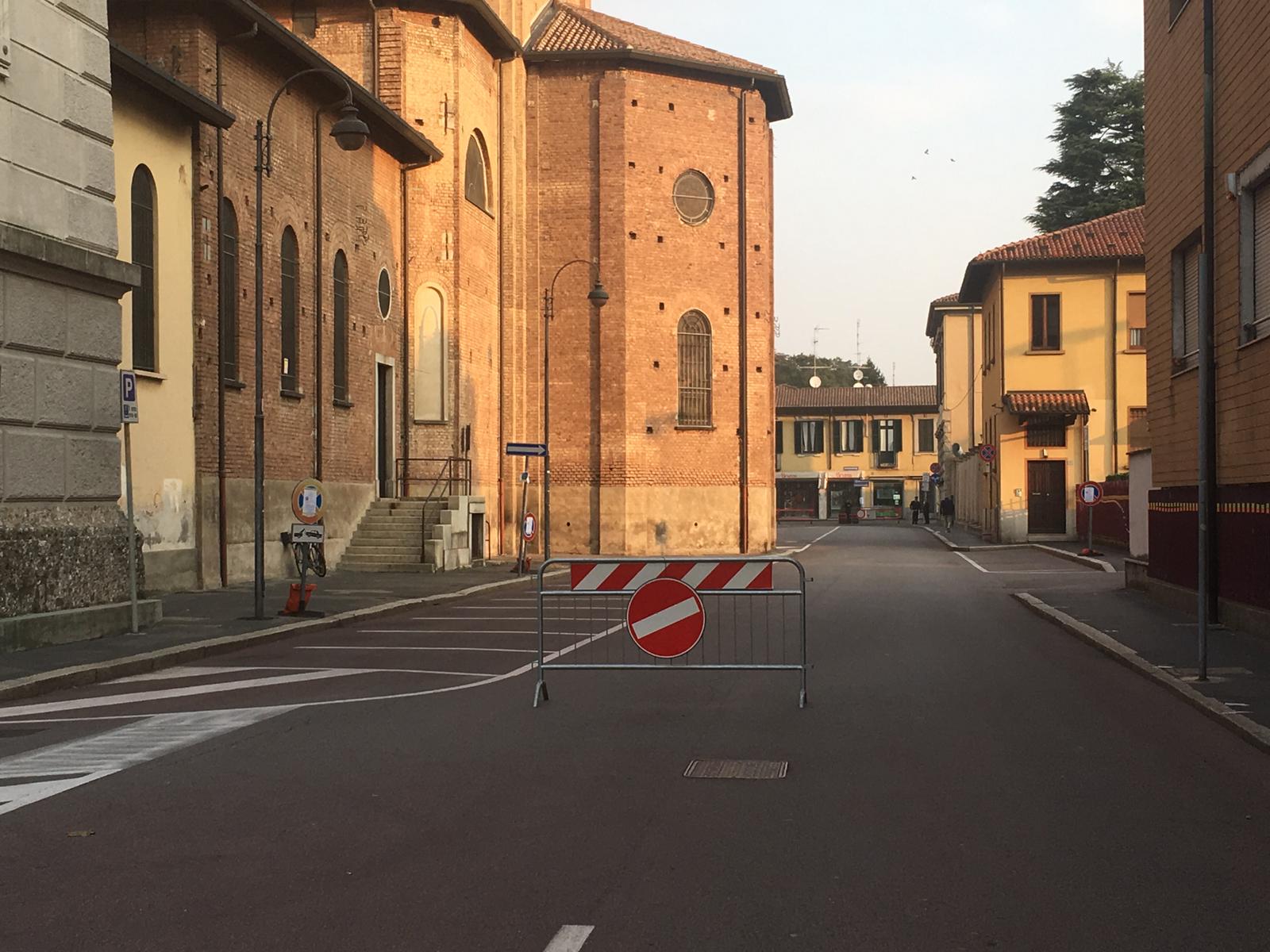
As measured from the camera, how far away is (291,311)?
27.5m

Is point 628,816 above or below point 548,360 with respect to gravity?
below

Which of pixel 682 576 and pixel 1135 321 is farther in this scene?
pixel 1135 321

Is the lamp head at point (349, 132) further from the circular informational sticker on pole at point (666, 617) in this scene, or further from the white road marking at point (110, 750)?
the white road marking at point (110, 750)

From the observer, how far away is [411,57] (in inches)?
1344

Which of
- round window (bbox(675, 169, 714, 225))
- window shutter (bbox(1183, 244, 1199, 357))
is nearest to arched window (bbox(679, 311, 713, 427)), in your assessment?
round window (bbox(675, 169, 714, 225))

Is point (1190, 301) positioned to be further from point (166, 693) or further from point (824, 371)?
point (824, 371)

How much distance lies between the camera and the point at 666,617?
10.6 metres

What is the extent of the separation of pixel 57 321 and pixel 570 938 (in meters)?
11.5

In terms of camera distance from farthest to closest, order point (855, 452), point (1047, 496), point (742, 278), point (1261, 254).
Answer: point (855, 452) → point (1047, 496) → point (742, 278) → point (1261, 254)

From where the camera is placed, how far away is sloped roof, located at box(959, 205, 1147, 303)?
137 feet

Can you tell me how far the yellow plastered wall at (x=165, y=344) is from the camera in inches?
827

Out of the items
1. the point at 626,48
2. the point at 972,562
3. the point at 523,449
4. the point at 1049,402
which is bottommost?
the point at 972,562

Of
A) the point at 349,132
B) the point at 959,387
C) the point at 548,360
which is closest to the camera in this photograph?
the point at 349,132

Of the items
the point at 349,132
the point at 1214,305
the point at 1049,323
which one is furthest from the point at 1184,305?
the point at 1049,323
